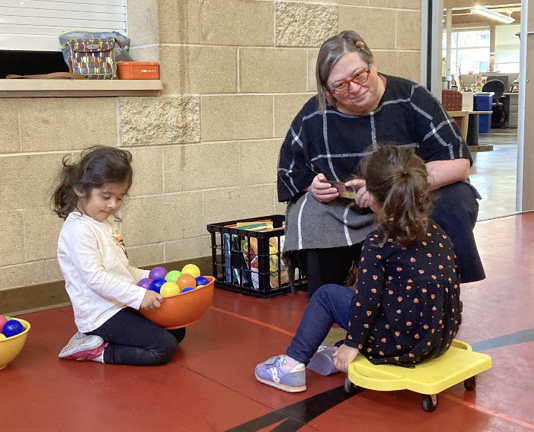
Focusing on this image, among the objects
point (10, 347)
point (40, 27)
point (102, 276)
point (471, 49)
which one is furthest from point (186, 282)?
point (471, 49)

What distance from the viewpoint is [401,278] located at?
2.08 m

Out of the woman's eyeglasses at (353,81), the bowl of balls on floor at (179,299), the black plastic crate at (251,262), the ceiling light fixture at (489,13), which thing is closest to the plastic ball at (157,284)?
the bowl of balls on floor at (179,299)

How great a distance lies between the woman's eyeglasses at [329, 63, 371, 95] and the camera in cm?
253

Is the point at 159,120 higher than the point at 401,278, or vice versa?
the point at 159,120

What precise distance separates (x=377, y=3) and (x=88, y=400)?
310 cm

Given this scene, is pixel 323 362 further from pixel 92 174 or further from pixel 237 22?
pixel 237 22

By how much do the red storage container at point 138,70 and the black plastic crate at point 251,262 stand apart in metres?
0.83

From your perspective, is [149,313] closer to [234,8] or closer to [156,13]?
[156,13]

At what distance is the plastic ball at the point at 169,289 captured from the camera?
2.59 meters

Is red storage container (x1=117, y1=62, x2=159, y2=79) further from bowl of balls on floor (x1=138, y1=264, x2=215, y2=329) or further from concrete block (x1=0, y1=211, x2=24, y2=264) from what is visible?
bowl of balls on floor (x1=138, y1=264, x2=215, y2=329)

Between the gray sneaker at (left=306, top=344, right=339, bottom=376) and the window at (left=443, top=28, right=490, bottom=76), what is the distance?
67.9ft

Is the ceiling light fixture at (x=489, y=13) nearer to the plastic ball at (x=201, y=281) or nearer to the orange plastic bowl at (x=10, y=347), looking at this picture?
the plastic ball at (x=201, y=281)

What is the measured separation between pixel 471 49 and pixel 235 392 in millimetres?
21605

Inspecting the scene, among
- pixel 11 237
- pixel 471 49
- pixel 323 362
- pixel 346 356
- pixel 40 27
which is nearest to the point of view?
pixel 346 356
